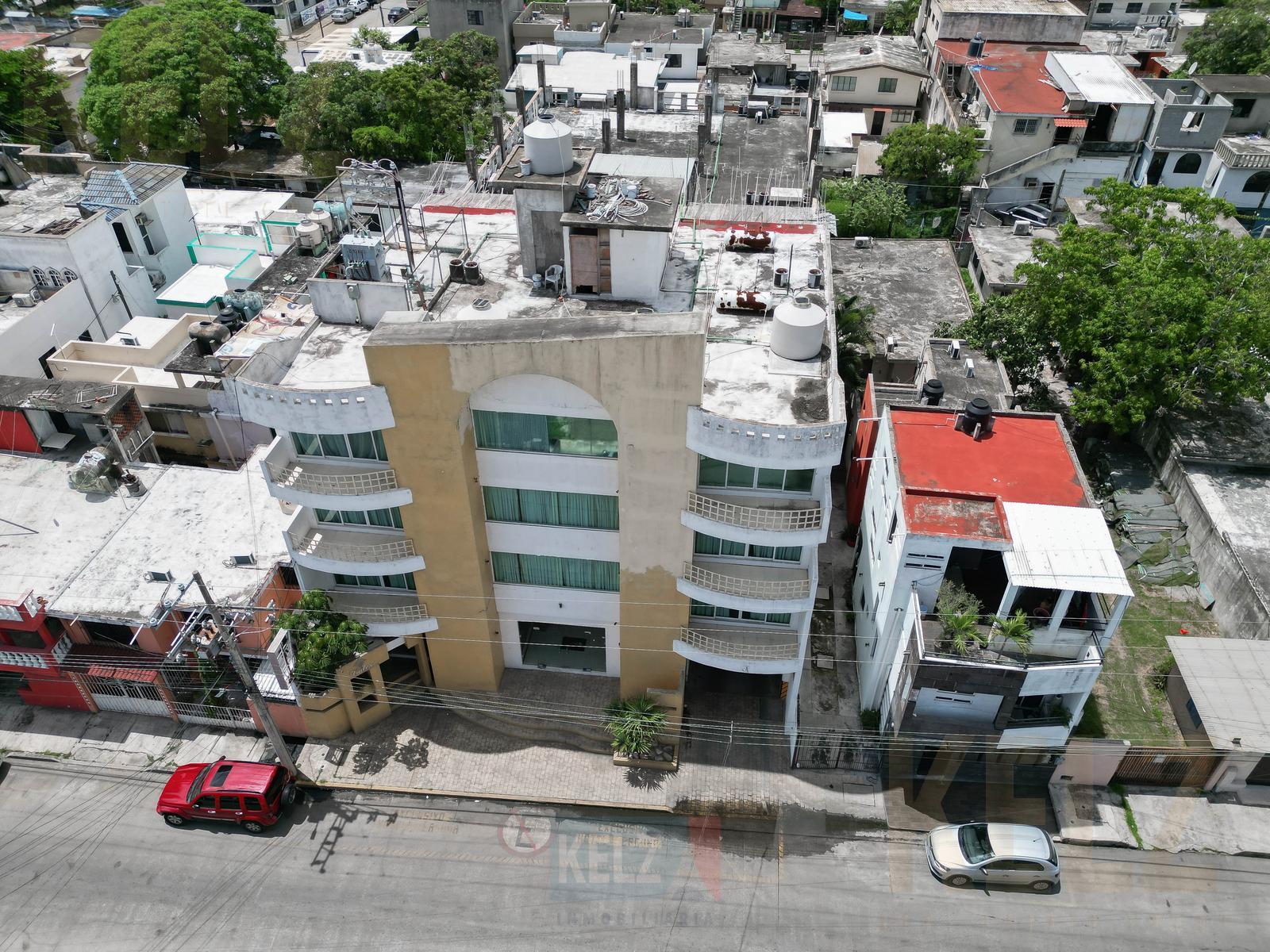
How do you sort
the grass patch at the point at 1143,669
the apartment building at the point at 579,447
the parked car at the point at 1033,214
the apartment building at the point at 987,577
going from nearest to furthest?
the apartment building at the point at 579,447, the apartment building at the point at 987,577, the grass patch at the point at 1143,669, the parked car at the point at 1033,214

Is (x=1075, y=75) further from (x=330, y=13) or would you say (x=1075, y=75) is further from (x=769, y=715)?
(x=330, y=13)

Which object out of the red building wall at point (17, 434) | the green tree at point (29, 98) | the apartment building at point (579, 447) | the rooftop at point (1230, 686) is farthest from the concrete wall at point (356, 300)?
the green tree at point (29, 98)

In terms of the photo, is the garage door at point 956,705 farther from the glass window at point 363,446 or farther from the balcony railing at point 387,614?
the glass window at point 363,446

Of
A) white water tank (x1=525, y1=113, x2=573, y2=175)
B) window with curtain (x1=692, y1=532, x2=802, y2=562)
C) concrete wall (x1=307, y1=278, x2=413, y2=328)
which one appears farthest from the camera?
concrete wall (x1=307, y1=278, x2=413, y2=328)

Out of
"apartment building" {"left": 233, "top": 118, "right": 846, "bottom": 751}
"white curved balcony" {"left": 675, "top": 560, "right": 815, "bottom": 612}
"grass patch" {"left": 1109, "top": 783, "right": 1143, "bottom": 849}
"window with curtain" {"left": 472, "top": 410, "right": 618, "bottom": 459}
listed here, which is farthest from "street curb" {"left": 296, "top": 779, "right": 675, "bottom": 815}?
"grass patch" {"left": 1109, "top": 783, "right": 1143, "bottom": 849}

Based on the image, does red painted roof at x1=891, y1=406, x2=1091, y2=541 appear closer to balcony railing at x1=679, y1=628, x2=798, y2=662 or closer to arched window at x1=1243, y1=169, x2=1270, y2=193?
balcony railing at x1=679, y1=628, x2=798, y2=662

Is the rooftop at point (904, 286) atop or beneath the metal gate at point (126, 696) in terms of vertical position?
atop
